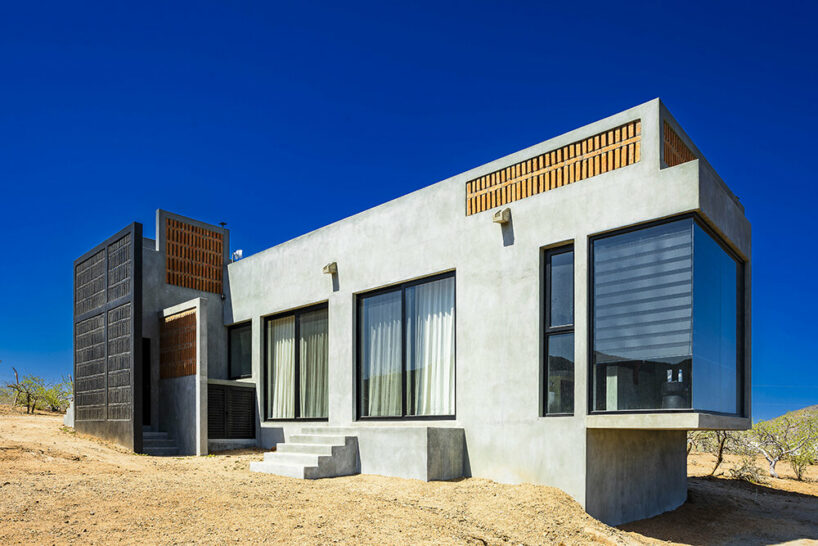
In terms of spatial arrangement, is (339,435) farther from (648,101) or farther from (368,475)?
(648,101)

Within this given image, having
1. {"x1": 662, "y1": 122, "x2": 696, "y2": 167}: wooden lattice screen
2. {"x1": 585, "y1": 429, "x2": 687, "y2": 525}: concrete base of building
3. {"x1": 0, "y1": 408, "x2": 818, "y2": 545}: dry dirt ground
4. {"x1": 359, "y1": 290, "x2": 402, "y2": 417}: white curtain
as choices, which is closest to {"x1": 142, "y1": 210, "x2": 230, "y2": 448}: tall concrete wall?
{"x1": 0, "y1": 408, "x2": 818, "y2": 545}: dry dirt ground

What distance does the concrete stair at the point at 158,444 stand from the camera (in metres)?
11.7

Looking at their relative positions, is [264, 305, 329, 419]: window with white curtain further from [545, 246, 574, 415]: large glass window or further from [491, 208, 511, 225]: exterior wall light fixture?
[545, 246, 574, 415]: large glass window

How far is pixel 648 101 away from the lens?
287 inches

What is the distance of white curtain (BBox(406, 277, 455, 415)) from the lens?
9297 millimetres

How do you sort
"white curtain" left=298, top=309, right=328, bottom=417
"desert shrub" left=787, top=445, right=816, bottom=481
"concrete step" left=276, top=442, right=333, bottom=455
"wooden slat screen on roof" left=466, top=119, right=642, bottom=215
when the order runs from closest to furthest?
"wooden slat screen on roof" left=466, top=119, right=642, bottom=215 → "concrete step" left=276, top=442, right=333, bottom=455 → "white curtain" left=298, top=309, right=328, bottom=417 → "desert shrub" left=787, top=445, right=816, bottom=481

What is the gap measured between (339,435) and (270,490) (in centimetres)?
226

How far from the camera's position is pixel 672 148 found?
755 cm

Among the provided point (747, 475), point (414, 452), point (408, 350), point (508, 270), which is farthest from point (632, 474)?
point (747, 475)

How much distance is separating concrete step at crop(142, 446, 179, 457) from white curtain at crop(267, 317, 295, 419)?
192 cm

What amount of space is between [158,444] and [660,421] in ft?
31.9

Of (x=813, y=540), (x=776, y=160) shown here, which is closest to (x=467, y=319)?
(x=813, y=540)

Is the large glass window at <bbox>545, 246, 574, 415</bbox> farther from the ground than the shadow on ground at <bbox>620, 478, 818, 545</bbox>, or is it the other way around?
the large glass window at <bbox>545, 246, 574, 415</bbox>

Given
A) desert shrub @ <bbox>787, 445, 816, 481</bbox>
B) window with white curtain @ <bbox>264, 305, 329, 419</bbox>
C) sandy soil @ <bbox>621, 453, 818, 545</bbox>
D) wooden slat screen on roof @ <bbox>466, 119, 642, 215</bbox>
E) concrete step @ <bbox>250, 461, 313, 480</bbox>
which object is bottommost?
desert shrub @ <bbox>787, 445, 816, 481</bbox>
